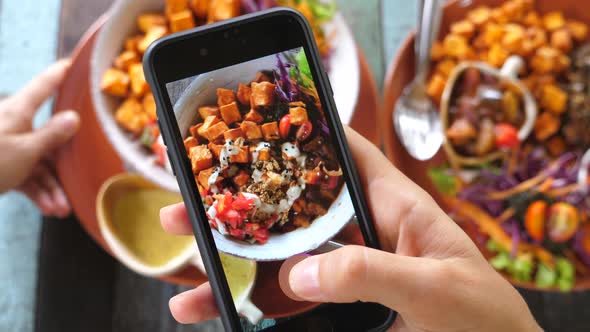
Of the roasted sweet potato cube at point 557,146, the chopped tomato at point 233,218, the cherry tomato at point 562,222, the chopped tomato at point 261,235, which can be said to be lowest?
the cherry tomato at point 562,222

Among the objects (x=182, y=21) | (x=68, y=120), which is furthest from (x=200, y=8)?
(x=68, y=120)

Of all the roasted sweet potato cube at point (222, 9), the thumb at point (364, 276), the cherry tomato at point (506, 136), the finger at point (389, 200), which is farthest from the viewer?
the cherry tomato at point (506, 136)

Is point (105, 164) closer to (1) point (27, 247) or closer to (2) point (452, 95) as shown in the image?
(1) point (27, 247)

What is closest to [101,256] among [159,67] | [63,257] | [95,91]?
[63,257]

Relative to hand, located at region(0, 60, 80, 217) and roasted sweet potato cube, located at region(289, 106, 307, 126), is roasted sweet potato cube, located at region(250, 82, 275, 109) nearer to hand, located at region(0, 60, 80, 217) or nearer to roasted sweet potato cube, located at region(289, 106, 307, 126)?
roasted sweet potato cube, located at region(289, 106, 307, 126)

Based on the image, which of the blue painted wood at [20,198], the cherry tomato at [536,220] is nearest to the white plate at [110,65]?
the blue painted wood at [20,198]

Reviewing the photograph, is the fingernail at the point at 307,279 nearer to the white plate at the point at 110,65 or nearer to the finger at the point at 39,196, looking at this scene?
the white plate at the point at 110,65

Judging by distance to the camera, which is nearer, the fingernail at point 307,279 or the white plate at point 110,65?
the fingernail at point 307,279

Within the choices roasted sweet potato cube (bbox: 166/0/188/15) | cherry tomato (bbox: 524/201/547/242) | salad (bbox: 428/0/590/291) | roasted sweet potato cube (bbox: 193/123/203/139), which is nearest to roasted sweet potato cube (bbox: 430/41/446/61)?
salad (bbox: 428/0/590/291)
